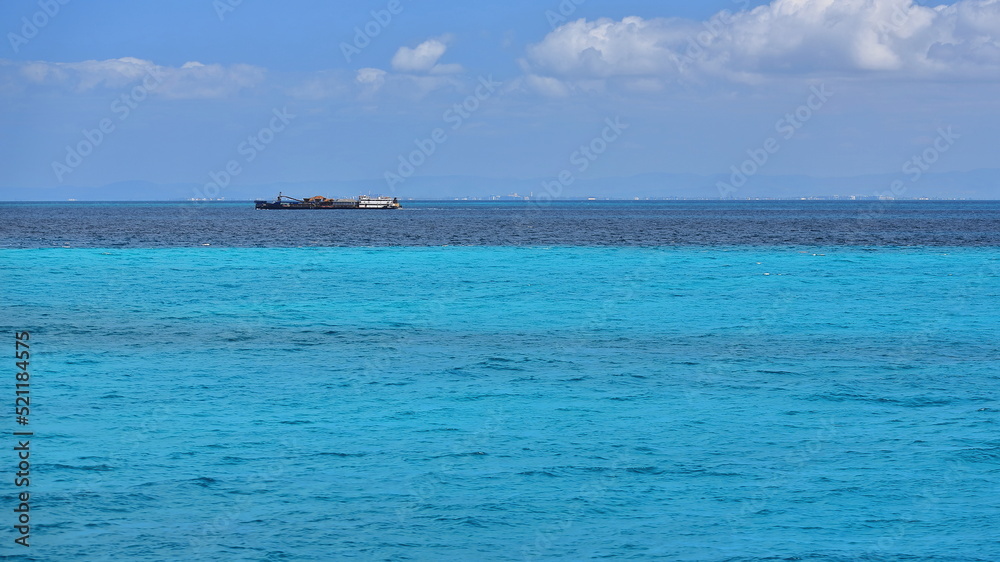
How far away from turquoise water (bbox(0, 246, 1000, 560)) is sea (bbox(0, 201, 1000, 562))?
7 cm

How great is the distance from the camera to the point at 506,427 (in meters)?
21.1

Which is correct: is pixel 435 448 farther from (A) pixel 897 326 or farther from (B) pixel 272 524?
(A) pixel 897 326

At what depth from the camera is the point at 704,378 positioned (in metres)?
26.6

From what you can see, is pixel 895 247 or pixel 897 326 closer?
pixel 897 326

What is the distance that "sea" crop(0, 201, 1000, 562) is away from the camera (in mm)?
15047

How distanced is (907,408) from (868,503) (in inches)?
284

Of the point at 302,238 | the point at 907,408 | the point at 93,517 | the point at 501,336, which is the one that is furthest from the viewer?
the point at 302,238

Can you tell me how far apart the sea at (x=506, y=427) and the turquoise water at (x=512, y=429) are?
2.8 inches

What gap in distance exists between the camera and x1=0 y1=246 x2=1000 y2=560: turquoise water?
49.4ft

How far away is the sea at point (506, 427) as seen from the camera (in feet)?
49.4

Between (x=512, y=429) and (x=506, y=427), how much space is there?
0.20 meters

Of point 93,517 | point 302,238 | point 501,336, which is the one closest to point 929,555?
point 93,517

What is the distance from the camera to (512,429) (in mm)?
20969

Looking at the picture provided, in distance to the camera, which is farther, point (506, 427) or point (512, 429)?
point (506, 427)
